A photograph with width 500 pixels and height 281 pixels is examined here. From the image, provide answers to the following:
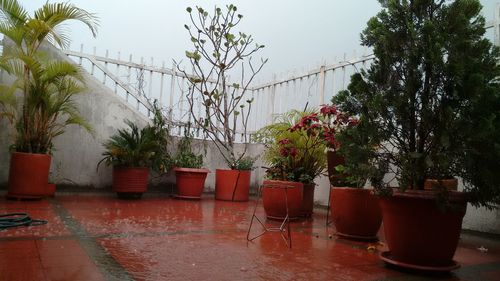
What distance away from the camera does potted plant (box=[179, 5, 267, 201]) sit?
5.68 m

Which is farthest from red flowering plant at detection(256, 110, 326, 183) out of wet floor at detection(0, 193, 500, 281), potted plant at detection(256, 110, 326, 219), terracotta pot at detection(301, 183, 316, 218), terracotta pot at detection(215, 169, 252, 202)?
terracotta pot at detection(215, 169, 252, 202)

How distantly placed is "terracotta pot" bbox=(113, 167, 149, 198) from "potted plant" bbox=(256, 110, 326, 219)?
6.27 feet

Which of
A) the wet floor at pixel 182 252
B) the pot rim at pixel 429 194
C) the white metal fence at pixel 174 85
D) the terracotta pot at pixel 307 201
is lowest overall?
the wet floor at pixel 182 252

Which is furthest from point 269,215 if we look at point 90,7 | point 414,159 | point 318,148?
point 90,7

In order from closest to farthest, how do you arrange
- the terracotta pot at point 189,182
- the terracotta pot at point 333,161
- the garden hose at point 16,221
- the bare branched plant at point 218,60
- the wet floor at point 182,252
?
1. the wet floor at point 182,252
2. the garden hose at point 16,221
3. the terracotta pot at point 333,161
4. the terracotta pot at point 189,182
5. the bare branched plant at point 218,60

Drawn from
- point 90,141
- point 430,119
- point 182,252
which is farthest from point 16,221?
point 430,119

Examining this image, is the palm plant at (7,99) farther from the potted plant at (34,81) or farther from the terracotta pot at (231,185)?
the terracotta pot at (231,185)

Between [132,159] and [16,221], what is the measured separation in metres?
2.33

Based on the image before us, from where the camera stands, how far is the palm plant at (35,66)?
13.5ft

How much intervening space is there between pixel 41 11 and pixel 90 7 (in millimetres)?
855

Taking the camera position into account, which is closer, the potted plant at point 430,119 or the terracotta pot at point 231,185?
the potted plant at point 430,119

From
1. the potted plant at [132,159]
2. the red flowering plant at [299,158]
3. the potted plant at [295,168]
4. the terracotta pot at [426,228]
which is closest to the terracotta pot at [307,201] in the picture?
the potted plant at [295,168]

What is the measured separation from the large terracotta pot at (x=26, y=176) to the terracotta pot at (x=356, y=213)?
327cm

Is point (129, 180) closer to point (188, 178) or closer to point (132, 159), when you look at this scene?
point (132, 159)
